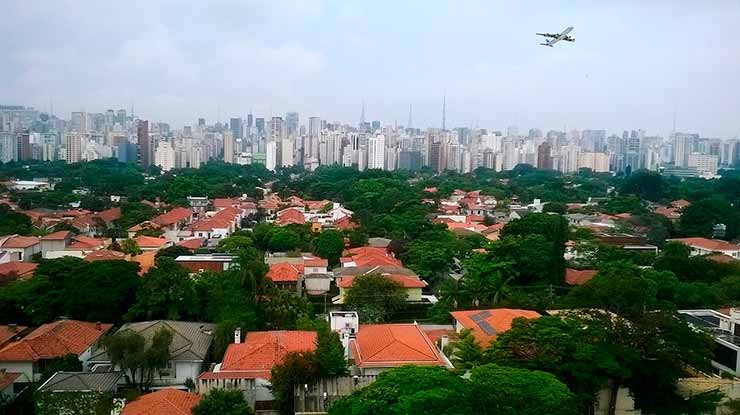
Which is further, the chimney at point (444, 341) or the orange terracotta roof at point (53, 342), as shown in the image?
the chimney at point (444, 341)

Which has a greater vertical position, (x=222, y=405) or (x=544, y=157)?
(x=544, y=157)

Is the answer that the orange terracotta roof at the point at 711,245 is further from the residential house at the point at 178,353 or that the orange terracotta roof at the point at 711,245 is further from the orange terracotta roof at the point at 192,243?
the residential house at the point at 178,353

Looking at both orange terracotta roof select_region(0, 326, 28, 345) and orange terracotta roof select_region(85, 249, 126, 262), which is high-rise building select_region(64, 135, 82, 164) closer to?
Answer: orange terracotta roof select_region(85, 249, 126, 262)

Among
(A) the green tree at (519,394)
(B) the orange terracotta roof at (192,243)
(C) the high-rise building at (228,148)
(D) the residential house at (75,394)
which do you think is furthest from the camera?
(C) the high-rise building at (228,148)

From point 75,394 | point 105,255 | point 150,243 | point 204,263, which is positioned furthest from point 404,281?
point 150,243

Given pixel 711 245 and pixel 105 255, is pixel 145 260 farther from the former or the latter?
pixel 711 245

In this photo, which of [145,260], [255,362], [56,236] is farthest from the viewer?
[56,236]

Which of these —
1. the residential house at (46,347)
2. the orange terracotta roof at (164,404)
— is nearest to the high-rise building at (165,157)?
the residential house at (46,347)

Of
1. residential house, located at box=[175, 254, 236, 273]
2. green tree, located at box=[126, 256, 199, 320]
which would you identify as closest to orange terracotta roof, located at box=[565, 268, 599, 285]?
residential house, located at box=[175, 254, 236, 273]
